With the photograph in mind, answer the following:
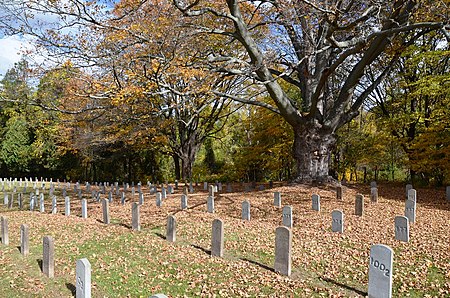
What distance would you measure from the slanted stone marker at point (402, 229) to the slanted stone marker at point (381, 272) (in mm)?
2537

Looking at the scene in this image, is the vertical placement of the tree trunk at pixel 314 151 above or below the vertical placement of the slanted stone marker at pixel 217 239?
above

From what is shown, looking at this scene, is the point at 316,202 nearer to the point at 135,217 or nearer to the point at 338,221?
the point at 338,221

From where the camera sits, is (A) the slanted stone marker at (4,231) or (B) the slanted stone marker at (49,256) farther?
(A) the slanted stone marker at (4,231)

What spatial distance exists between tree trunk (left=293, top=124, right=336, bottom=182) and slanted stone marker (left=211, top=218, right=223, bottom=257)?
315 inches

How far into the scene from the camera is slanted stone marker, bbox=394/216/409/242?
6.71 m

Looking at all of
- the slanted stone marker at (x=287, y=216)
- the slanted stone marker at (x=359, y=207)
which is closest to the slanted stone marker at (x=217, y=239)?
the slanted stone marker at (x=287, y=216)

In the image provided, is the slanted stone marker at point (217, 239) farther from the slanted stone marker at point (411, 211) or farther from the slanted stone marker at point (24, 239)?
the slanted stone marker at point (411, 211)

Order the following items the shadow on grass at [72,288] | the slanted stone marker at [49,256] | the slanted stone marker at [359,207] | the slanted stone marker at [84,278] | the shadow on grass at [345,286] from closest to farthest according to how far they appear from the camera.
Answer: the slanted stone marker at [84,278], the shadow on grass at [345,286], the shadow on grass at [72,288], the slanted stone marker at [49,256], the slanted stone marker at [359,207]

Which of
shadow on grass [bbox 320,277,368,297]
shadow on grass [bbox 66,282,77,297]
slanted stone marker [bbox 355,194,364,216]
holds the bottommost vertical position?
shadow on grass [bbox 66,282,77,297]

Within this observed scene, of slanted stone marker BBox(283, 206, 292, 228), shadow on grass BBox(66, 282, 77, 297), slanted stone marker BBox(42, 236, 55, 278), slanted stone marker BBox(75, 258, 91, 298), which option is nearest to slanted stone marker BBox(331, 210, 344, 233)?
slanted stone marker BBox(283, 206, 292, 228)

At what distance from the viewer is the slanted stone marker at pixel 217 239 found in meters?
6.53

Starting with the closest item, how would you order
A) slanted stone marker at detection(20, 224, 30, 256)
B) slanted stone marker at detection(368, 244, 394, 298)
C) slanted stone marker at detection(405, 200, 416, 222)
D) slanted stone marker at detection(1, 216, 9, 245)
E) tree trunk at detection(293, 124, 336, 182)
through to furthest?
1. slanted stone marker at detection(368, 244, 394, 298)
2. slanted stone marker at detection(20, 224, 30, 256)
3. slanted stone marker at detection(1, 216, 9, 245)
4. slanted stone marker at detection(405, 200, 416, 222)
5. tree trunk at detection(293, 124, 336, 182)

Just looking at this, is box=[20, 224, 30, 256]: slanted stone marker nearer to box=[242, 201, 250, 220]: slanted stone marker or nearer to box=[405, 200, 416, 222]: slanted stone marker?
box=[242, 201, 250, 220]: slanted stone marker

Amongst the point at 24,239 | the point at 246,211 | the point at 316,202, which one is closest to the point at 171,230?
the point at 246,211
